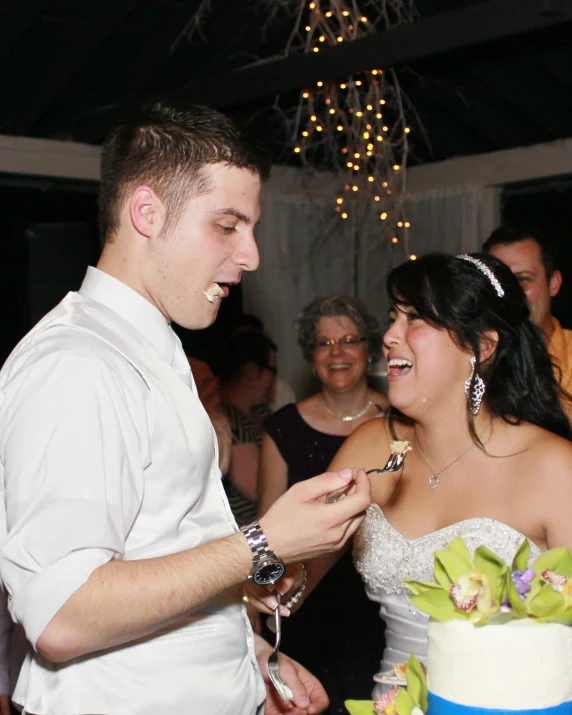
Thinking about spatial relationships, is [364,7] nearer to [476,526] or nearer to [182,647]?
[476,526]

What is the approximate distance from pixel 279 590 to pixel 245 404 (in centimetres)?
250

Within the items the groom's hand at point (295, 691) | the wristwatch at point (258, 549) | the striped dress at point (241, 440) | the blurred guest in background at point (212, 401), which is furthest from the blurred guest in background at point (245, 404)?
the wristwatch at point (258, 549)

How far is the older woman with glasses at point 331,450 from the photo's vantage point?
2848 mm

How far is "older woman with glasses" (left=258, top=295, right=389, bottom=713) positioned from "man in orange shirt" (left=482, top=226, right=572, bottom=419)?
70cm

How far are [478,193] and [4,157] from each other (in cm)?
265

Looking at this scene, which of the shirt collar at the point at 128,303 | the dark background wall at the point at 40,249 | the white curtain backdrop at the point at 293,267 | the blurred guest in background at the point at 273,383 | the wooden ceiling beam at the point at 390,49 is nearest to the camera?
the shirt collar at the point at 128,303

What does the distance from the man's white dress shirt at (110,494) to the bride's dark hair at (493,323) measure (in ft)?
3.10

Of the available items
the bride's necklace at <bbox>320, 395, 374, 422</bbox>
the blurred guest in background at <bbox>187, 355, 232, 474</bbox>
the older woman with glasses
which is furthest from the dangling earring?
the bride's necklace at <bbox>320, 395, 374, 422</bbox>

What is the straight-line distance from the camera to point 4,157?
4.34 metres

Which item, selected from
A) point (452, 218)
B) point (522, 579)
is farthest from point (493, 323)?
point (452, 218)

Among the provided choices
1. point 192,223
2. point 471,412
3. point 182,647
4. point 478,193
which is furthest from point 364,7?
point 182,647

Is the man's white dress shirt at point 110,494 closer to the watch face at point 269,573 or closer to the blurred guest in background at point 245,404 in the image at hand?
the watch face at point 269,573

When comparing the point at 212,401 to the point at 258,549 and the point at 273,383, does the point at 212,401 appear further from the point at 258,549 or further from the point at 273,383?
the point at 258,549

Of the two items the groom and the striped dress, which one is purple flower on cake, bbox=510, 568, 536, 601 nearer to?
the groom
